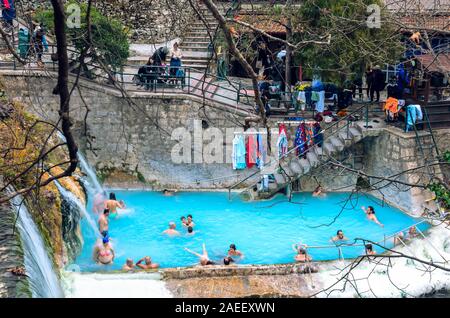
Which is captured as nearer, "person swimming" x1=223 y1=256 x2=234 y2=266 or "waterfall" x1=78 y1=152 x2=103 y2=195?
"person swimming" x1=223 y1=256 x2=234 y2=266

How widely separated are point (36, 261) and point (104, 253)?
4376 mm

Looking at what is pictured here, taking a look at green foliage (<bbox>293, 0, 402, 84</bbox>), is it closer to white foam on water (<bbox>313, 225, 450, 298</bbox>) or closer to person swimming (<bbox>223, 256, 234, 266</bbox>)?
white foam on water (<bbox>313, 225, 450, 298</bbox>)

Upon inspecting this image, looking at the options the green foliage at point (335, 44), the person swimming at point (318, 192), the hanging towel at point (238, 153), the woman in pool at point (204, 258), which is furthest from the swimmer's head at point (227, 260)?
the green foliage at point (335, 44)

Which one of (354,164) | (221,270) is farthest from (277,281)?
(354,164)

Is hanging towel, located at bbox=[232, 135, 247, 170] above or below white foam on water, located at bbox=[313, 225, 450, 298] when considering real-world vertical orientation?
above

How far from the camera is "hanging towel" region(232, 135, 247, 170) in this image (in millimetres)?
18578

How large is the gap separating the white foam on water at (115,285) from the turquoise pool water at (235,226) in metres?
1.14

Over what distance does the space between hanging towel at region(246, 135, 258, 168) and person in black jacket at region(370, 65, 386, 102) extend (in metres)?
3.65

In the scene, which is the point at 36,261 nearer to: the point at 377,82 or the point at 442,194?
the point at 442,194

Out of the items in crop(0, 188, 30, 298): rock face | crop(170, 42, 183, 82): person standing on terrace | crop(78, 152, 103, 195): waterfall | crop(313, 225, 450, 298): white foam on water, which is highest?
crop(170, 42, 183, 82): person standing on terrace

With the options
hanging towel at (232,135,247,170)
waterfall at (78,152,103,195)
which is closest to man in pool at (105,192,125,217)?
waterfall at (78,152,103,195)

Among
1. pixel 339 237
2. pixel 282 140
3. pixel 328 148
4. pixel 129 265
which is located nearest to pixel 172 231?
pixel 129 265

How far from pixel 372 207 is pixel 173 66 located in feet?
20.9
